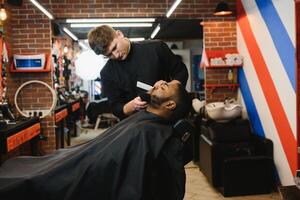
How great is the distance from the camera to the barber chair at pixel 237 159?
11.5ft

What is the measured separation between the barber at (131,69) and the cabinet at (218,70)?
2.32 metres

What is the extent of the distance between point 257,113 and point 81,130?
4.94m

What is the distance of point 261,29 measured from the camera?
3795 mm

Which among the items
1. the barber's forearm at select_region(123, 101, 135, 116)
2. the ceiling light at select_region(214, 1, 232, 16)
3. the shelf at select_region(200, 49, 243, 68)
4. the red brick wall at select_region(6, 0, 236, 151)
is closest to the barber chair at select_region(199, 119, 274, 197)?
the shelf at select_region(200, 49, 243, 68)

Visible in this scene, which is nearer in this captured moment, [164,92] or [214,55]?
[164,92]

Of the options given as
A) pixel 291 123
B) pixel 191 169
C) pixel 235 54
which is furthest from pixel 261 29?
pixel 191 169

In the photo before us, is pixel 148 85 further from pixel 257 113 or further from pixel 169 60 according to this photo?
pixel 257 113

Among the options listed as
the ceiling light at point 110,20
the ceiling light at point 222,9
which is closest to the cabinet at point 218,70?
the ceiling light at point 222,9

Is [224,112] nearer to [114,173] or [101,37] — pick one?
[101,37]

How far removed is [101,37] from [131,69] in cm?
38

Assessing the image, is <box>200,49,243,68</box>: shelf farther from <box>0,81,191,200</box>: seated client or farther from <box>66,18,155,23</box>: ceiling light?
<box>0,81,191,200</box>: seated client

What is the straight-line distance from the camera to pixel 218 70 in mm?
4703

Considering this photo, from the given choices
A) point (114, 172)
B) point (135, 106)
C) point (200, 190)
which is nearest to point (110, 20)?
point (200, 190)

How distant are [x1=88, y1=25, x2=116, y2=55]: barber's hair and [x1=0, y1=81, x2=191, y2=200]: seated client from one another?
1.81 ft
